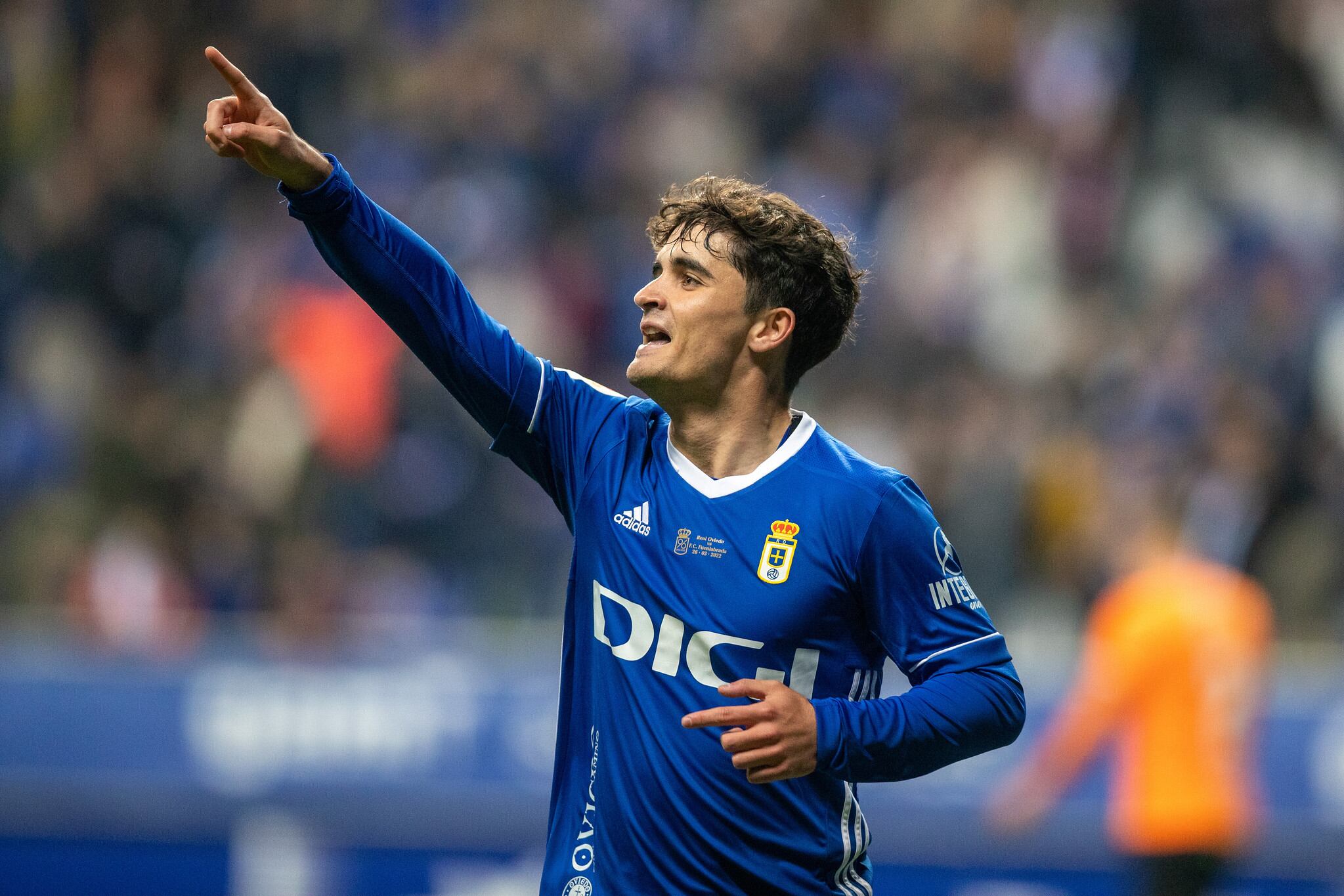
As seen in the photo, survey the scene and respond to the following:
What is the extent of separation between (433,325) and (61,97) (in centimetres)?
851

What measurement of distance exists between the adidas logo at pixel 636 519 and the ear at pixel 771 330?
0.41 metres

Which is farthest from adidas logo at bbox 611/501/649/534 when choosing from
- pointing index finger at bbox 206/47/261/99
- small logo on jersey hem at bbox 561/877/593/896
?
pointing index finger at bbox 206/47/261/99

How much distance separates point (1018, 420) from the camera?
9.22 metres

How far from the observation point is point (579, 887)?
3.38m

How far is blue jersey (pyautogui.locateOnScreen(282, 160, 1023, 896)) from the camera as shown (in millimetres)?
3312

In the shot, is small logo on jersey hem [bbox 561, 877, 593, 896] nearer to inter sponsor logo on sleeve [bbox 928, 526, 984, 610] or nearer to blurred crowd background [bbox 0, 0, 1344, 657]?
inter sponsor logo on sleeve [bbox 928, 526, 984, 610]

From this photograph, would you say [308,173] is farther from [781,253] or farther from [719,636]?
[719,636]

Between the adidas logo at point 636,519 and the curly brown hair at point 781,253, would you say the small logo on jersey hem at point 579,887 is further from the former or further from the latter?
the curly brown hair at point 781,253

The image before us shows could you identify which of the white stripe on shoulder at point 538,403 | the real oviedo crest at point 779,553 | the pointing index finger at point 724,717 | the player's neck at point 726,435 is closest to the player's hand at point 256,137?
the white stripe on shoulder at point 538,403

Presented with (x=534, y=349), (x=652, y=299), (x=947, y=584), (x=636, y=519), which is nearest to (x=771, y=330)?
(x=652, y=299)

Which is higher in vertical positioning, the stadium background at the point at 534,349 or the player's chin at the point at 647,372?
the stadium background at the point at 534,349

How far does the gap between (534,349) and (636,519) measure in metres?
6.38

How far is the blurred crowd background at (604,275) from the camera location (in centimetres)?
879

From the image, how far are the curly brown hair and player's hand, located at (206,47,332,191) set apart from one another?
0.79m
